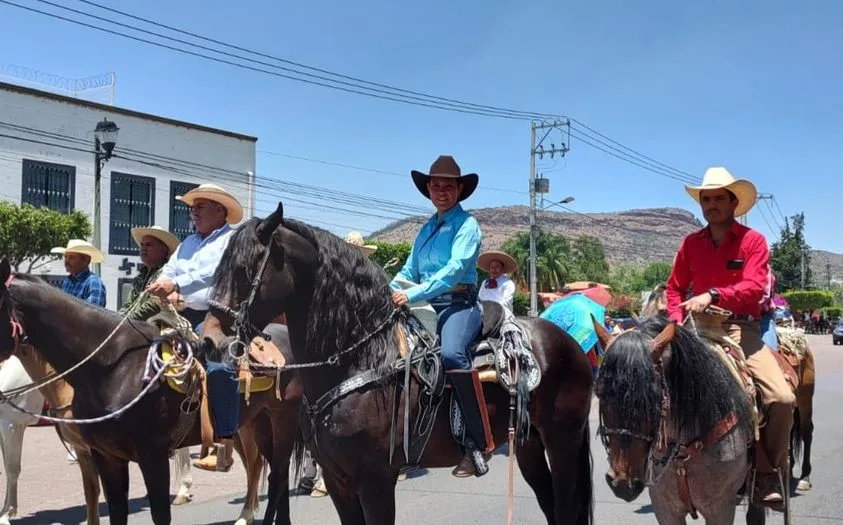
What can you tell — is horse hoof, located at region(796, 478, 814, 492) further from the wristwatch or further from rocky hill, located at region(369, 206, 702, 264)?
rocky hill, located at region(369, 206, 702, 264)

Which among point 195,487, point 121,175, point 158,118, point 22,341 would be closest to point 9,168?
point 121,175

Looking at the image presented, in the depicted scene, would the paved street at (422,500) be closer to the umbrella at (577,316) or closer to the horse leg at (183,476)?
the horse leg at (183,476)

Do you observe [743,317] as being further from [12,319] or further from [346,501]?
[12,319]

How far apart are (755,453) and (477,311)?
1881 millimetres

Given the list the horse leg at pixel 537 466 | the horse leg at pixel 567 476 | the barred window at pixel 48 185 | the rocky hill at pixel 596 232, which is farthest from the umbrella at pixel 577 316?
the rocky hill at pixel 596 232

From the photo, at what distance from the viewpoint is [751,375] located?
448cm

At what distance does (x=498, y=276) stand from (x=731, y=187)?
17.8ft

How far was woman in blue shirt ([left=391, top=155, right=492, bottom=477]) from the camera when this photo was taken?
14.2 ft

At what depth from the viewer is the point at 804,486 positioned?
7.63 meters

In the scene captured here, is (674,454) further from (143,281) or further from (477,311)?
(143,281)

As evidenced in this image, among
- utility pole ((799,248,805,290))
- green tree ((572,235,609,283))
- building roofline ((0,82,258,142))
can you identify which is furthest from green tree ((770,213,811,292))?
building roofline ((0,82,258,142))

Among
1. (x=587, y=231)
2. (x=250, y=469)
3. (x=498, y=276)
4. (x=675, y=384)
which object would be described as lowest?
(x=250, y=469)

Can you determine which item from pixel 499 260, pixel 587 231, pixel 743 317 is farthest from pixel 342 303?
pixel 587 231

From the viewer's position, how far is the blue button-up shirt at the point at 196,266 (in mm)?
5133
